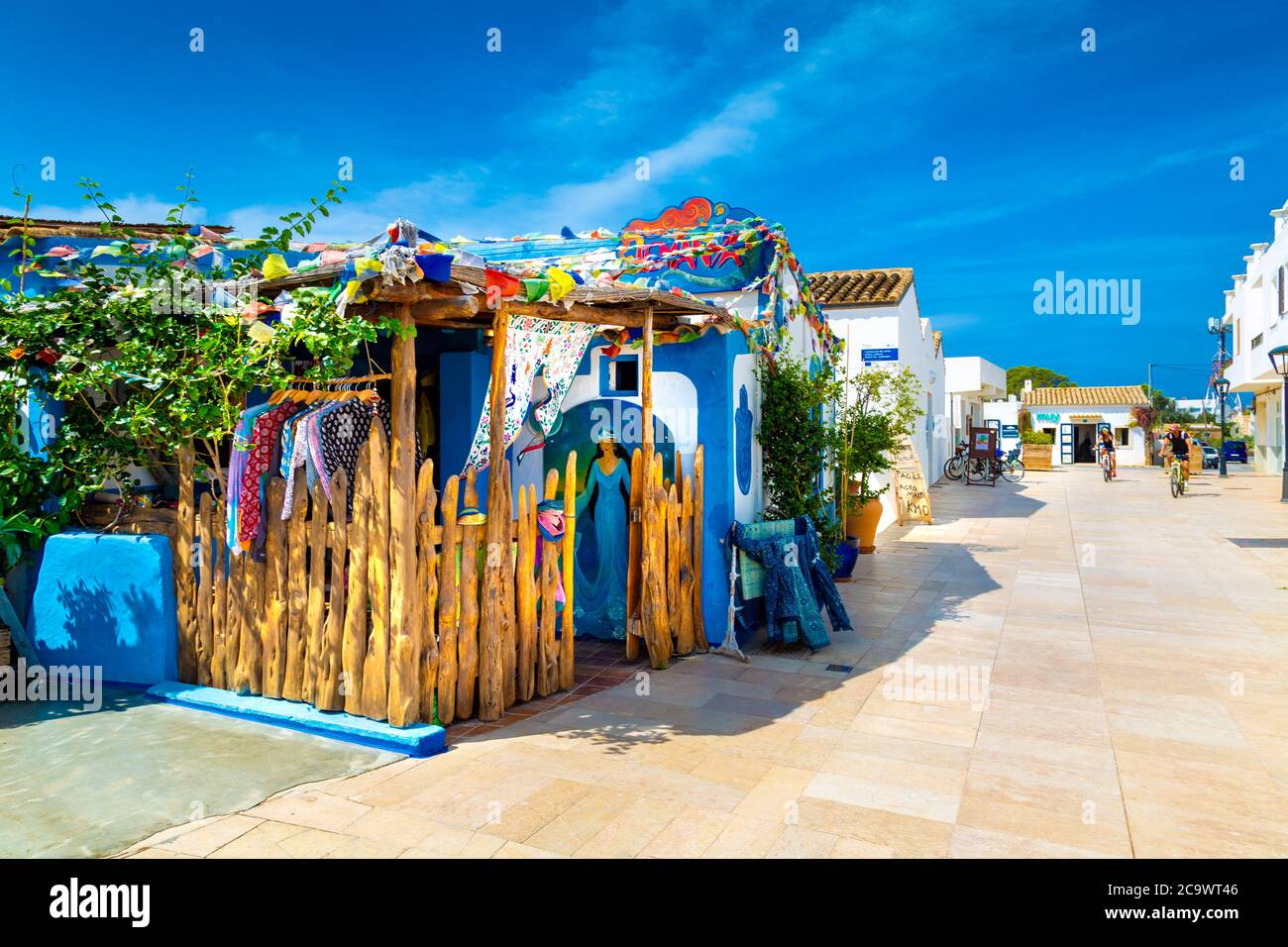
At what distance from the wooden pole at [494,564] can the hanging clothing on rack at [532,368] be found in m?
0.13

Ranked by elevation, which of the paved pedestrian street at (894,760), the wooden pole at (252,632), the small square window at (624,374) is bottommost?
the paved pedestrian street at (894,760)

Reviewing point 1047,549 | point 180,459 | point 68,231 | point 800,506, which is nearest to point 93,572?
point 180,459

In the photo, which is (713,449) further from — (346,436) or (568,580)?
(346,436)

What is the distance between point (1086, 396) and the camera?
4412 centimetres

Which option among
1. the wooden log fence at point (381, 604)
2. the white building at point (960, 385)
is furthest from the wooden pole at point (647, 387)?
the white building at point (960, 385)

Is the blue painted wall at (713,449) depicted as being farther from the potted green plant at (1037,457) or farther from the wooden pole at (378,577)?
the potted green plant at (1037,457)

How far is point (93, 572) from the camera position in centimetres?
516

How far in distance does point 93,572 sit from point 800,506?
5014 millimetres

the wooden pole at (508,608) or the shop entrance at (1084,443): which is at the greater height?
the shop entrance at (1084,443)

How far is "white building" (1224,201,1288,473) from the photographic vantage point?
63.7 feet

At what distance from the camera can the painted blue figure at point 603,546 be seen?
21.4 ft

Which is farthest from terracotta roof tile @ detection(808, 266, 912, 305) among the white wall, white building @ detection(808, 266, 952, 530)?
the white wall
